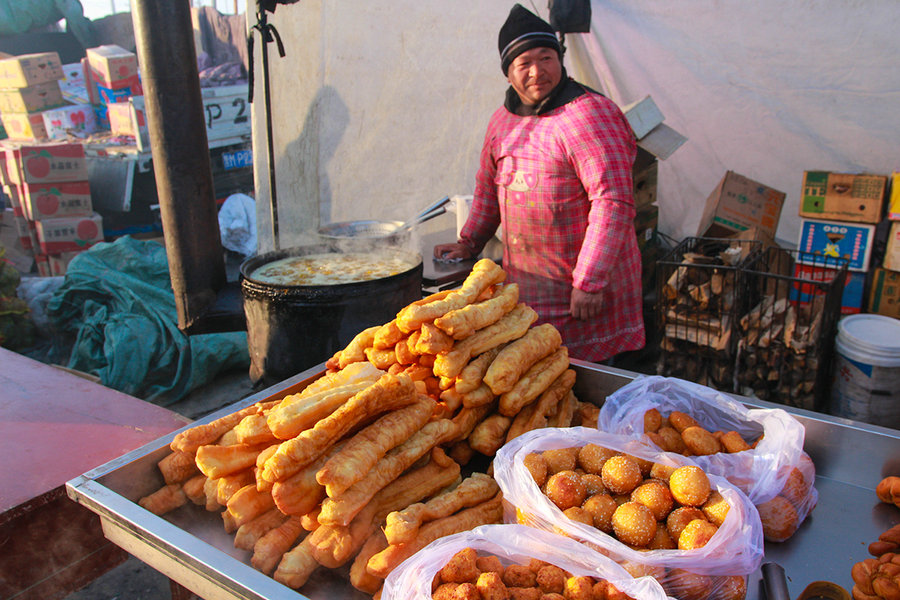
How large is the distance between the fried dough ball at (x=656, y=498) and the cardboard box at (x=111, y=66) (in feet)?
39.5

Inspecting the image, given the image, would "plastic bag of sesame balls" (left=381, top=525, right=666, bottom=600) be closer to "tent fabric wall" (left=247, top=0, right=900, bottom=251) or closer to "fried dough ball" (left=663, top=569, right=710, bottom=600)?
"fried dough ball" (left=663, top=569, right=710, bottom=600)

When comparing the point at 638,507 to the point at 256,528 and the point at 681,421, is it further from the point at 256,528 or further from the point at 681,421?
the point at 256,528

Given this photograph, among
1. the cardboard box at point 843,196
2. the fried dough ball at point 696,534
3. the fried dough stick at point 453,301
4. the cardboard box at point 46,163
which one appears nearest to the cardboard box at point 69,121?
the cardboard box at point 46,163

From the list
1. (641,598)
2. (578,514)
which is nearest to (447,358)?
(578,514)

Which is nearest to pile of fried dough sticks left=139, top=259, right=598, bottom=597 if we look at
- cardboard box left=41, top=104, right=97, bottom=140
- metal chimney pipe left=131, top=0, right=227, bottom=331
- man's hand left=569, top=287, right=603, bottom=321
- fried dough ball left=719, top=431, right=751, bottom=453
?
fried dough ball left=719, top=431, right=751, bottom=453

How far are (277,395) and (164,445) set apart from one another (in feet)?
1.43

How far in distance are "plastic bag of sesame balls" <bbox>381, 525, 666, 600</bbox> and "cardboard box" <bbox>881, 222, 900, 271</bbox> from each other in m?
4.17

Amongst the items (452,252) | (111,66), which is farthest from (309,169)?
(111,66)

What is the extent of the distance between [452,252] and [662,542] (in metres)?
2.73

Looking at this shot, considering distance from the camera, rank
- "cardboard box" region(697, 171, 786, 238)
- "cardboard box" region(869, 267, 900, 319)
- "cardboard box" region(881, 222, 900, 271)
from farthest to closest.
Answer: "cardboard box" region(697, 171, 786, 238) < "cardboard box" region(869, 267, 900, 319) < "cardboard box" region(881, 222, 900, 271)

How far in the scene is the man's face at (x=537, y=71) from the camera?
9.95ft

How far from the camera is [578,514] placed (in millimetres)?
1404

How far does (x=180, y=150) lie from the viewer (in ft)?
11.8

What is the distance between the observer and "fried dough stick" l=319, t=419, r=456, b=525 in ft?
4.68
